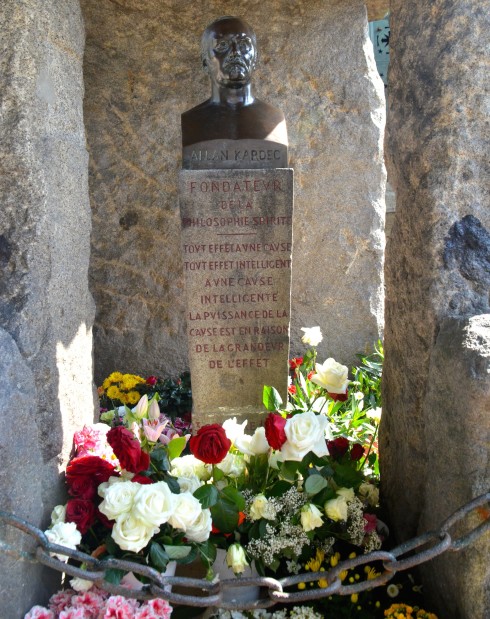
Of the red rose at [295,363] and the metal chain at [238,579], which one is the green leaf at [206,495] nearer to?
the metal chain at [238,579]

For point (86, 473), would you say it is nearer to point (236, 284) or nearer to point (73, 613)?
point (73, 613)

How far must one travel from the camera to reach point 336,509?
2076mm

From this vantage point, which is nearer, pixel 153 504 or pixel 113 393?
pixel 153 504

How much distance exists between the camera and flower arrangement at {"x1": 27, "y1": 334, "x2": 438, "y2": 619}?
186 cm

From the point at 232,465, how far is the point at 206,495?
205mm

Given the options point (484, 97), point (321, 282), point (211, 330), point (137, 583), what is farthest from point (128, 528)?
point (321, 282)

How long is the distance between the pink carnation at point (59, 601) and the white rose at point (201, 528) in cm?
37

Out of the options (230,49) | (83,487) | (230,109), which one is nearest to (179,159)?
(230,109)

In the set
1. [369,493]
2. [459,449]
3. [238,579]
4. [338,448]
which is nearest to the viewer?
[238,579]

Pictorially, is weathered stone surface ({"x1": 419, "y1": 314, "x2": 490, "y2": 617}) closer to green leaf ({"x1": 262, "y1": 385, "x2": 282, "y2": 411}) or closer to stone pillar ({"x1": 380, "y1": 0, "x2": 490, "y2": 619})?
stone pillar ({"x1": 380, "y1": 0, "x2": 490, "y2": 619})

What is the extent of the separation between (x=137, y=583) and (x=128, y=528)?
22cm

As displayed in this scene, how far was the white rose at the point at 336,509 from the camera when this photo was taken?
6.81ft

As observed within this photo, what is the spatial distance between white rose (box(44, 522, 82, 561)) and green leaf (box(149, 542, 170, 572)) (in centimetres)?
20

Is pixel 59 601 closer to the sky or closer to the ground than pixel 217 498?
closer to the ground
